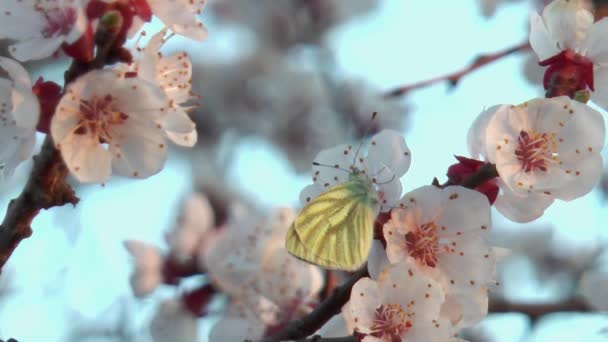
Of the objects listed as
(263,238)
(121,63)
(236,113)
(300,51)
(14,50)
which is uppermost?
(121,63)

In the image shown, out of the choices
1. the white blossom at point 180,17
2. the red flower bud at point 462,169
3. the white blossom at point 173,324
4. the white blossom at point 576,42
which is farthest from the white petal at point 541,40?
the white blossom at point 173,324

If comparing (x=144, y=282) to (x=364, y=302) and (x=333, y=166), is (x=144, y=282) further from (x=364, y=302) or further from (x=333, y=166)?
(x=364, y=302)

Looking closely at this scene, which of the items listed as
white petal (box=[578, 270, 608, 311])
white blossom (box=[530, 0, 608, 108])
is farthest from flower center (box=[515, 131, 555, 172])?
white petal (box=[578, 270, 608, 311])

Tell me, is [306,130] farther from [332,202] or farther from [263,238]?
[332,202]

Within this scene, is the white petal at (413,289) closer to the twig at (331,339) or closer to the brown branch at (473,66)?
the twig at (331,339)

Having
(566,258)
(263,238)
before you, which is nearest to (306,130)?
(566,258)

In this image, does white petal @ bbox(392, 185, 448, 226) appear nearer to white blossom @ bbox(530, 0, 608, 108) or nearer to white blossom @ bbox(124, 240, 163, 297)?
white blossom @ bbox(530, 0, 608, 108)
